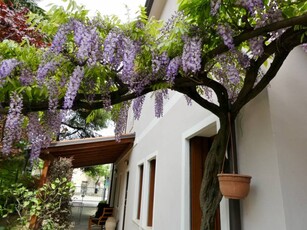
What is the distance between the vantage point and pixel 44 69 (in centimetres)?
179

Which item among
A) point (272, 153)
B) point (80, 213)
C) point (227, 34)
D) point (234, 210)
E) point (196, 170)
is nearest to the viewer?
point (227, 34)

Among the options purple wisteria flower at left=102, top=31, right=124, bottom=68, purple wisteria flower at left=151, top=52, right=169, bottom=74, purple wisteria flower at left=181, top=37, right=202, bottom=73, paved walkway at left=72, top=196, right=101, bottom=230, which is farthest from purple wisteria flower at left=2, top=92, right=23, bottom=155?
paved walkway at left=72, top=196, right=101, bottom=230

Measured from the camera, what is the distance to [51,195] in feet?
16.7

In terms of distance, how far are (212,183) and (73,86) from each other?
1313mm

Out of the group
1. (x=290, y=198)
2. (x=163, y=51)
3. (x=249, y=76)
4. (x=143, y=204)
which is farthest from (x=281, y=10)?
(x=143, y=204)

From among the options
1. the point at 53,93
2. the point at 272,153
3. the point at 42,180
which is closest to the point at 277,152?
the point at 272,153

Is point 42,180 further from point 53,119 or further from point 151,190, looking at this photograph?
point 53,119

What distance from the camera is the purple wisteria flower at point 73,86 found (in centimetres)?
174

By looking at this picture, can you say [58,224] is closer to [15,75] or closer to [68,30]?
[15,75]

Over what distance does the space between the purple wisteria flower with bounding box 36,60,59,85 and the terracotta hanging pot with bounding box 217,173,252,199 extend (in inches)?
59.0

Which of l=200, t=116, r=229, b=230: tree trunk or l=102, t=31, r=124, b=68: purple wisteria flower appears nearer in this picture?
l=102, t=31, r=124, b=68: purple wisteria flower

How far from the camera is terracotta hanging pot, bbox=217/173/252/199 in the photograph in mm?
1705

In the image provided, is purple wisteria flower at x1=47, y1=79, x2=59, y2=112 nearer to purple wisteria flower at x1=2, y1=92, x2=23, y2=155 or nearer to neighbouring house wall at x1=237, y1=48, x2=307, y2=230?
purple wisteria flower at x1=2, y1=92, x2=23, y2=155

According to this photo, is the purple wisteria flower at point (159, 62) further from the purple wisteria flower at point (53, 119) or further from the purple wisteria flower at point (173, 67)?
the purple wisteria flower at point (53, 119)
